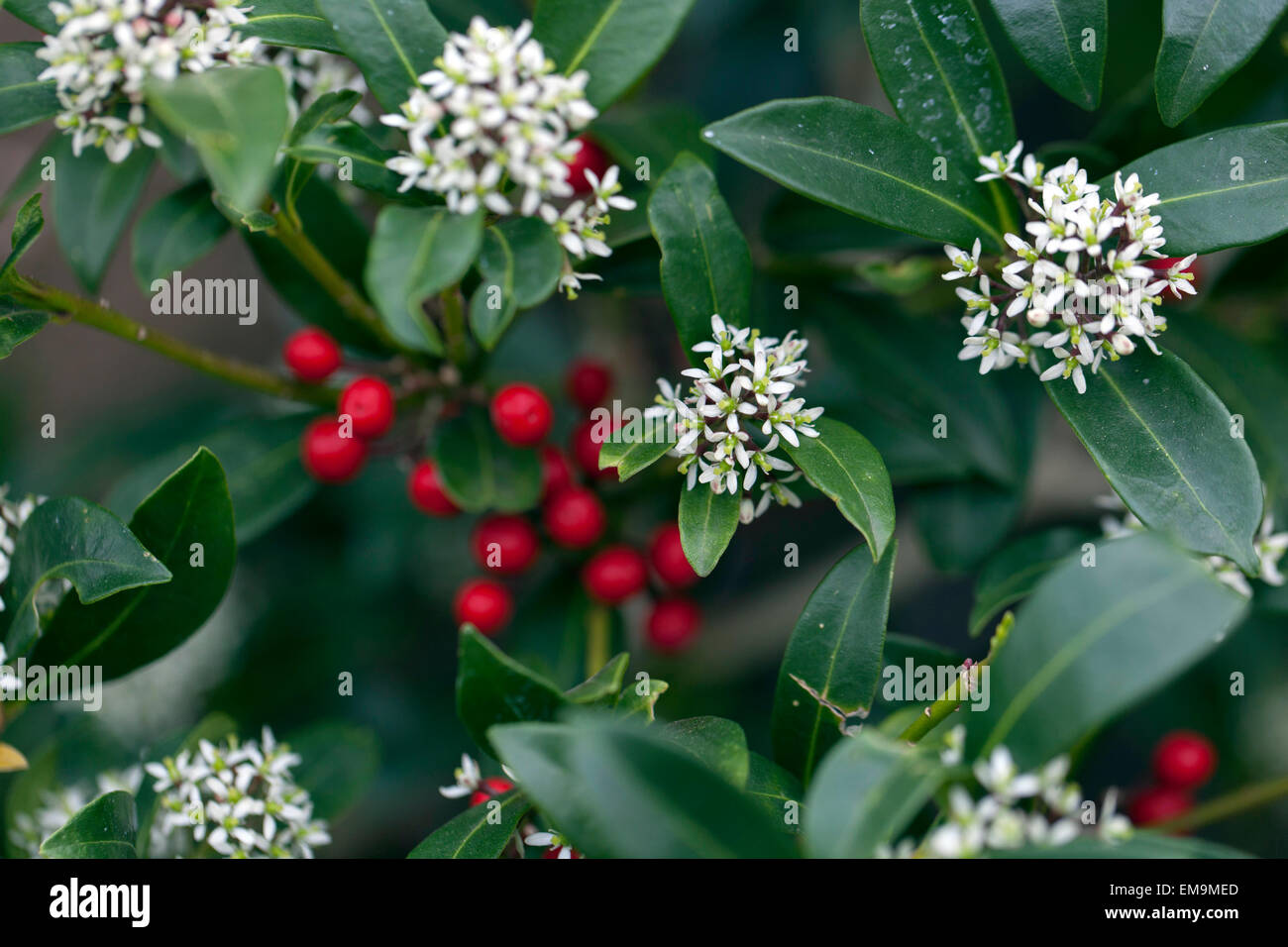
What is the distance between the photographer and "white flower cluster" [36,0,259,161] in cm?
130

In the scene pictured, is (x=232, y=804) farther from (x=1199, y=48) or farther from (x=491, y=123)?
(x=1199, y=48)

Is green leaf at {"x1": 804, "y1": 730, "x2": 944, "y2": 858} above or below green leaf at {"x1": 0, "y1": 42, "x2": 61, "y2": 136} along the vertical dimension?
below

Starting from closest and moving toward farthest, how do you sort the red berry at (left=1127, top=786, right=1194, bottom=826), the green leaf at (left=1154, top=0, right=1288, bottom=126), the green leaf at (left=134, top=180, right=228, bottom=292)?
the green leaf at (left=1154, top=0, right=1288, bottom=126) → the green leaf at (left=134, top=180, right=228, bottom=292) → the red berry at (left=1127, top=786, right=1194, bottom=826)

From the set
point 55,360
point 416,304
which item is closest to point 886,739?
point 416,304

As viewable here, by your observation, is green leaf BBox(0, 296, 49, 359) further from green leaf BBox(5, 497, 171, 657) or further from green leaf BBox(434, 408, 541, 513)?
green leaf BBox(434, 408, 541, 513)

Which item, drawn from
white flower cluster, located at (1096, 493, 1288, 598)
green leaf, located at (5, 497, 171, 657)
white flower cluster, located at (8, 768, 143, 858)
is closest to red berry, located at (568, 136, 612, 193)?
green leaf, located at (5, 497, 171, 657)

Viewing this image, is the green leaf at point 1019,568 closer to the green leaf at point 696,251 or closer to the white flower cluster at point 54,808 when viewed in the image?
the green leaf at point 696,251

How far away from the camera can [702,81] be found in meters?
2.68

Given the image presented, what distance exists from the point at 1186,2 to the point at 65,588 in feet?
6.47

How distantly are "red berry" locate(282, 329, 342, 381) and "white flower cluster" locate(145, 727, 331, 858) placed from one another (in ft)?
2.31

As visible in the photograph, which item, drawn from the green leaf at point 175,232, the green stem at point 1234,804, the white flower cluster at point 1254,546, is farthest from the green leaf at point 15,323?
the green stem at point 1234,804

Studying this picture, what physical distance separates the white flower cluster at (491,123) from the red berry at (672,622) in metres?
1.10

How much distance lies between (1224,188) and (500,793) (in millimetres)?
1443
